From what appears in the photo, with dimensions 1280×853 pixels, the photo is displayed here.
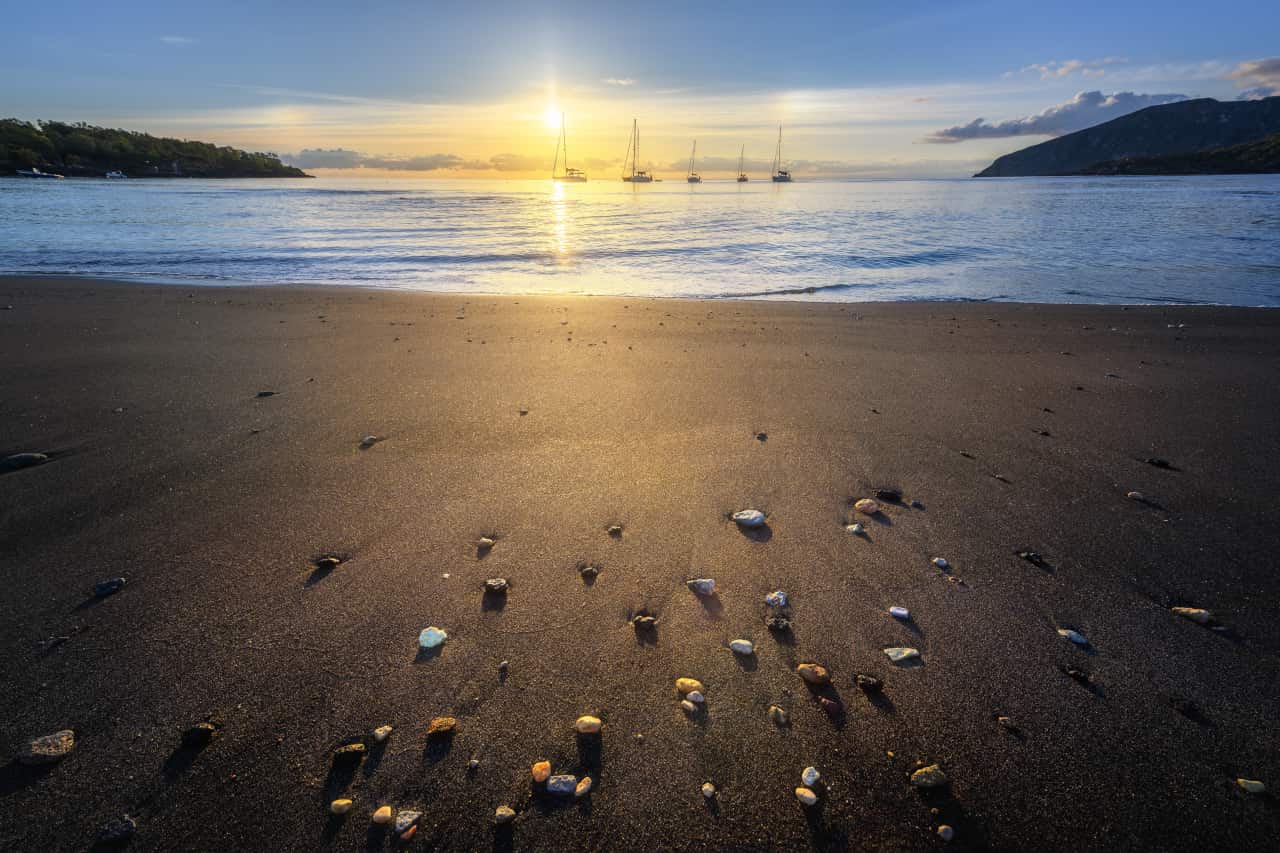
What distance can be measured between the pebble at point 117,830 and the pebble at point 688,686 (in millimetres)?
1655

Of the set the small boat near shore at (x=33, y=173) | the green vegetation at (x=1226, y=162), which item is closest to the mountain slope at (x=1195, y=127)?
the green vegetation at (x=1226, y=162)

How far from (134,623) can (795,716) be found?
266 cm

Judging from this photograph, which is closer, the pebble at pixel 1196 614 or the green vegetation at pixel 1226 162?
the pebble at pixel 1196 614

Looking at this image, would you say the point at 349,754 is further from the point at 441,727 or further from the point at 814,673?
the point at 814,673

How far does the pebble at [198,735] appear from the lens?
1.88 m

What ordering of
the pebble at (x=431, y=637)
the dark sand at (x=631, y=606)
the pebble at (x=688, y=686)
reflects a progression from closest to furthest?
the dark sand at (x=631, y=606) → the pebble at (x=688, y=686) → the pebble at (x=431, y=637)

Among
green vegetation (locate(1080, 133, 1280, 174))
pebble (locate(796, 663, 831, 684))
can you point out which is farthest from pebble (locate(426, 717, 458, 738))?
green vegetation (locate(1080, 133, 1280, 174))

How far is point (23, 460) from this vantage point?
12.3ft

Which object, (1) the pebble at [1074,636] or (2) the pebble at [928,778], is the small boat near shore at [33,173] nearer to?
(2) the pebble at [928,778]

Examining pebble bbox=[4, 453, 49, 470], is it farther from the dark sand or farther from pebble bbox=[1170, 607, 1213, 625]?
pebble bbox=[1170, 607, 1213, 625]

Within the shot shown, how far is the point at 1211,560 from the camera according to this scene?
9.67 feet

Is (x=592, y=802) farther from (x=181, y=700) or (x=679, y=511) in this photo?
(x=679, y=511)

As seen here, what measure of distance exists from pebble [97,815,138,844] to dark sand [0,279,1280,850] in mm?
30

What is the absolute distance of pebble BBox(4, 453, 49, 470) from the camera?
12.1ft
